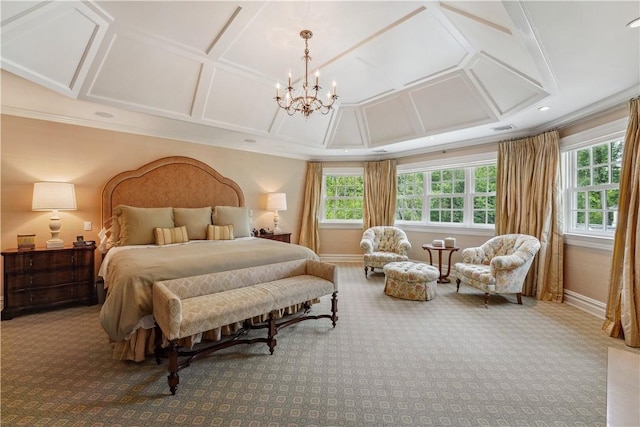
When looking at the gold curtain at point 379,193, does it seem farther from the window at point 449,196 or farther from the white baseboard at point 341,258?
the white baseboard at point 341,258

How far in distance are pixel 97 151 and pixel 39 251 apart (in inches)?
60.5

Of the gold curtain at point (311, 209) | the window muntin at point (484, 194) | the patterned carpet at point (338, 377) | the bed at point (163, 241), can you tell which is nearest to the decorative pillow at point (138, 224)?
the bed at point (163, 241)

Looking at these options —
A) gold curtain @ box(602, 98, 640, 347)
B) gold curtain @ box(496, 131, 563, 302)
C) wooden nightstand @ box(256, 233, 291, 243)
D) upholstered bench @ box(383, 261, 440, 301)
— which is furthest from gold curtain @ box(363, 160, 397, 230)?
gold curtain @ box(602, 98, 640, 347)

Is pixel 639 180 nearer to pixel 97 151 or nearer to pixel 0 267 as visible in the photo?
pixel 97 151

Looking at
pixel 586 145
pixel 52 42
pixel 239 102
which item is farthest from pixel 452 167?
pixel 52 42

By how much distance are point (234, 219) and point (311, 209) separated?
7.20ft

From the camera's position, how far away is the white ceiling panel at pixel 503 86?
3.11 meters

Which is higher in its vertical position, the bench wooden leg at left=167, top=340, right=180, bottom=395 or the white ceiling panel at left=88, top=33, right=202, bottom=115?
the white ceiling panel at left=88, top=33, right=202, bottom=115

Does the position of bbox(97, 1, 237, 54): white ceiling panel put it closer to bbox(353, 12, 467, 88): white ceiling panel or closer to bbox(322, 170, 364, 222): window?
bbox(353, 12, 467, 88): white ceiling panel

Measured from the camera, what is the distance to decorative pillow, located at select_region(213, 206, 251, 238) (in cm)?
445

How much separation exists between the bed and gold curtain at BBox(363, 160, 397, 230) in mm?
2831

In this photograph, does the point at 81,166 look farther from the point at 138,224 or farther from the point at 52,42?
the point at 52,42

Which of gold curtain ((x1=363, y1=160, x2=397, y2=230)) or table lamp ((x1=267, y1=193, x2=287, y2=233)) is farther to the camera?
gold curtain ((x1=363, y1=160, x2=397, y2=230))

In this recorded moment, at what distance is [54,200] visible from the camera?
3.32 metres
